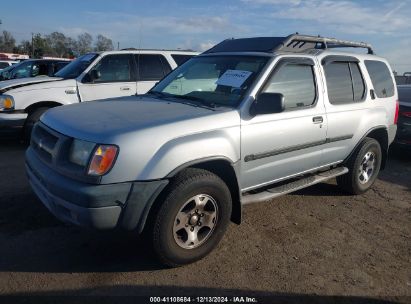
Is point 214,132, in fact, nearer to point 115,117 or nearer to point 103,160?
point 115,117

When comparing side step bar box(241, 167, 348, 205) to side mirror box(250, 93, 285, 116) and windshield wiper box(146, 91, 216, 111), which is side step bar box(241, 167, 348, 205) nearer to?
side mirror box(250, 93, 285, 116)

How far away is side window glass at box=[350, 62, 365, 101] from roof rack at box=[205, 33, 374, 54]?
0.38 m

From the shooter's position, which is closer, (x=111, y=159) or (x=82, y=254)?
(x=111, y=159)

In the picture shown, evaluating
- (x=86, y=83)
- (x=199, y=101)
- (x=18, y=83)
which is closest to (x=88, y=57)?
(x=86, y=83)

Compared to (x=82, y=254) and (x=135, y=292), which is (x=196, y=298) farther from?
(x=82, y=254)

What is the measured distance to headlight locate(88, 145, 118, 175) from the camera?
2.87m

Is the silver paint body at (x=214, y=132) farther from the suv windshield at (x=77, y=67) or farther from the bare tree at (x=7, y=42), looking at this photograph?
the bare tree at (x=7, y=42)

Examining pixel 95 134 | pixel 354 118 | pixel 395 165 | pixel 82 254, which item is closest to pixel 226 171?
pixel 95 134

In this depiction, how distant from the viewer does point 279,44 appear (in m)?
4.31

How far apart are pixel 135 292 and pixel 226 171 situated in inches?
51.2

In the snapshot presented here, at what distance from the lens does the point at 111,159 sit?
9.41 ft

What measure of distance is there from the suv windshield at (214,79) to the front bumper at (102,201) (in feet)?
4.10

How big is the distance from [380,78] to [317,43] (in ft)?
4.31

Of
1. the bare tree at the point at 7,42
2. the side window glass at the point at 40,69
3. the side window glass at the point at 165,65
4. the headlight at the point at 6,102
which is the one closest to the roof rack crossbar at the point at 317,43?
the side window glass at the point at 165,65
